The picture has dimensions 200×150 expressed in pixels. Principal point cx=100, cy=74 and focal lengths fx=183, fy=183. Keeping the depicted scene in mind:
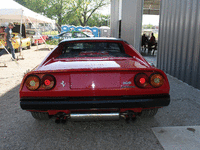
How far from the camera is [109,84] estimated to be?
2291mm

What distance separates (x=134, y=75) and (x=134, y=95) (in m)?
0.25

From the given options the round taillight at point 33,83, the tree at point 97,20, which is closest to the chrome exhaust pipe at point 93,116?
the round taillight at point 33,83

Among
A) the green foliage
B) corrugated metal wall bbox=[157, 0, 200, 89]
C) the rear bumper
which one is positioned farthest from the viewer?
the green foliage

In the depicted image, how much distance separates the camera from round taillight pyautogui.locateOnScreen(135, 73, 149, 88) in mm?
2314

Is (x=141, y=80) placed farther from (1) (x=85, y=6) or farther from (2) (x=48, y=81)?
(1) (x=85, y=6)

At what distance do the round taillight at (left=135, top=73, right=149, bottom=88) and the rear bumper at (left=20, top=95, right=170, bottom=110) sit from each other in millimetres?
155

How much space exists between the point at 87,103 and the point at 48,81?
57cm

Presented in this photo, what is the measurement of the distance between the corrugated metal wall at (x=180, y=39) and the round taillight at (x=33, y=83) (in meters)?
4.08

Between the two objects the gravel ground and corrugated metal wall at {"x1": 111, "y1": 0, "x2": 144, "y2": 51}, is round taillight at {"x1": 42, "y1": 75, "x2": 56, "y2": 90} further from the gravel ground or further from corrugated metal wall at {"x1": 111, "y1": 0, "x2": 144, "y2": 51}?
corrugated metal wall at {"x1": 111, "y1": 0, "x2": 144, "y2": 51}

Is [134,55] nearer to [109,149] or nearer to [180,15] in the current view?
[109,149]

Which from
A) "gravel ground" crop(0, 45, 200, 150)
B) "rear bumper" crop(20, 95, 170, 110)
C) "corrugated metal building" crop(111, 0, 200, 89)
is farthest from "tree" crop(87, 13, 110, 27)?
"rear bumper" crop(20, 95, 170, 110)

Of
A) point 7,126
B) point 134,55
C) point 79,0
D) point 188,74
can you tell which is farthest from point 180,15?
point 79,0

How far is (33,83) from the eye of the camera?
231 cm

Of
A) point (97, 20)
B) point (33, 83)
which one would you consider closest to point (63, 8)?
point (97, 20)
